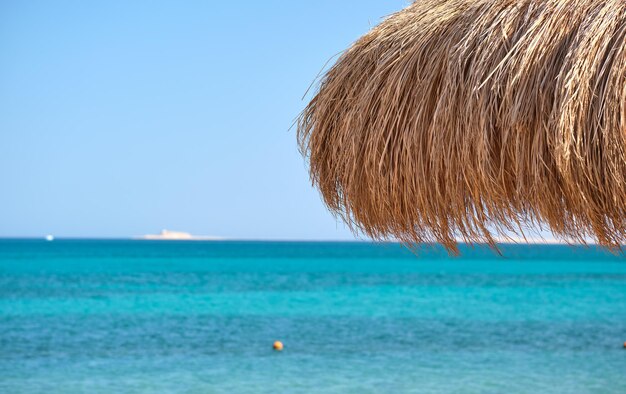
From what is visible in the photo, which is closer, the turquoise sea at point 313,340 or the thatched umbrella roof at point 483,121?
the thatched umbrella roof at point 483,121

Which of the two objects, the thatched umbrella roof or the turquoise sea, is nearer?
the thatched umbrella roof

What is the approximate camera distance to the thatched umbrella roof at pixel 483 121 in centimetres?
177

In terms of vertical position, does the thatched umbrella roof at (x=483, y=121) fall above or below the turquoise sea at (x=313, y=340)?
above

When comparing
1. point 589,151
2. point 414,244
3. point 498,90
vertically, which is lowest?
point 414,244

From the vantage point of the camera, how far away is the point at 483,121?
1.91 metres

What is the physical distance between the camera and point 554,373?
27.1 ft

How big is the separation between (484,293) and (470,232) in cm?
1826

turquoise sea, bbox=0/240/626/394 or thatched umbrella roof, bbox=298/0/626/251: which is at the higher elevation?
thatched umbrella roof, bbox=298/0/626/251

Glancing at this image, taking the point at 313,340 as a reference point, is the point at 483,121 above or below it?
above

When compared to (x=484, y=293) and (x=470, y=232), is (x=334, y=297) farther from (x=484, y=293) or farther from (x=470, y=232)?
(x=470, y=232)

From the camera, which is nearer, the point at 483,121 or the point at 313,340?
the point at 483,121

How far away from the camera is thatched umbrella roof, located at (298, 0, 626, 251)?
177cm

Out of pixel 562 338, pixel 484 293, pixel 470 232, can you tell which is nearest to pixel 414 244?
pixel 470 232

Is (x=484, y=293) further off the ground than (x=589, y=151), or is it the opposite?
(x=589, y=151)
